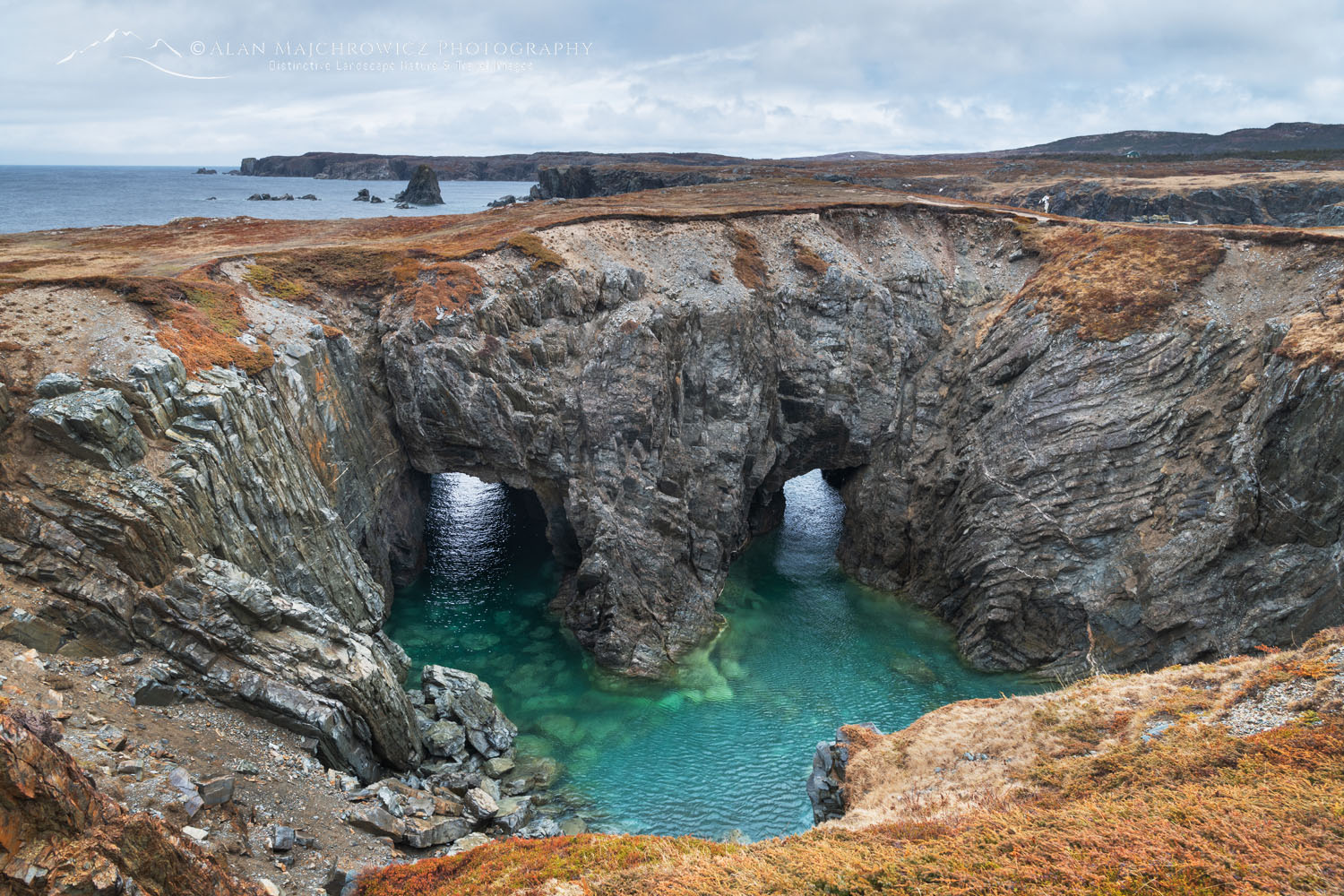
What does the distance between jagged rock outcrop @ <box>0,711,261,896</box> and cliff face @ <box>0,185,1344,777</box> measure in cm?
1094

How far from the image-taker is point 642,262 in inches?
2035

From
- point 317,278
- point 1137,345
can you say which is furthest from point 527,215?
point 1137,345

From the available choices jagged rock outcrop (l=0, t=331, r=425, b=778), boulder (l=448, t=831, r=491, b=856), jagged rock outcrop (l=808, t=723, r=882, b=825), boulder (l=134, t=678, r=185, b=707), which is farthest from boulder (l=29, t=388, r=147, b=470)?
jagged rock outcrop (l=808, t=723, r=882, b=825)

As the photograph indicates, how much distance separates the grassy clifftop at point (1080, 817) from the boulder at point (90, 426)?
18143 millimetres

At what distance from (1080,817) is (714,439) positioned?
3476cm

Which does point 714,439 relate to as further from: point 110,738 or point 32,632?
point 32,632

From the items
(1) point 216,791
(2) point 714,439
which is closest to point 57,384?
(1) point 216,791

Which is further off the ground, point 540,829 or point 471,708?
point 471,708

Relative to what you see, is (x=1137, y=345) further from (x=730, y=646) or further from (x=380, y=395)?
(x=380, y=395)

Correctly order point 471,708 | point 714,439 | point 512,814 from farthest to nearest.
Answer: point 714,439 → point 471,708 → point 512,814

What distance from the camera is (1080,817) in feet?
53.8

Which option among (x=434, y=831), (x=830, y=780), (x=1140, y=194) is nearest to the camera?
(x=434, y=831)

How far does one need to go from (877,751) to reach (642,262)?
37060 mm

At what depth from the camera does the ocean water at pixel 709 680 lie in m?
32.9
